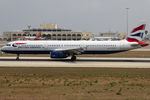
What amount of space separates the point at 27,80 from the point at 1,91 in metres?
5.00

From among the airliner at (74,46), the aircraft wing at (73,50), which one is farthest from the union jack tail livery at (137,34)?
the aircraft wing at (73,50)

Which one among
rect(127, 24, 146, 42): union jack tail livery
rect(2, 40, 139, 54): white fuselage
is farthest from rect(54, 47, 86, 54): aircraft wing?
rect(127, 24, 146, 42): union jack tail livery

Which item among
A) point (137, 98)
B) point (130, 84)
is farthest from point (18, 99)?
point (130, 84)

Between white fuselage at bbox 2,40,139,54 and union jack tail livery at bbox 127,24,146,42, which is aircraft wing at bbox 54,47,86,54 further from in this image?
union jack tail livery at bbox 127,24,146,42

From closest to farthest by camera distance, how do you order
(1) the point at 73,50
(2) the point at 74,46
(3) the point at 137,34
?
(1) the point at 73,50 < (2) the point at 74,46 < (3) the point at 137,34

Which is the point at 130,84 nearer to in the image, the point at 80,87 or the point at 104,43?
the point at 80,87

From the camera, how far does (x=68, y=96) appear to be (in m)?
16.9

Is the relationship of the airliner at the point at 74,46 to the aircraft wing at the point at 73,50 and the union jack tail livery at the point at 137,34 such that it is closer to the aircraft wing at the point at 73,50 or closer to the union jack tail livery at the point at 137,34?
the union jack tail livery at the point at 137,34

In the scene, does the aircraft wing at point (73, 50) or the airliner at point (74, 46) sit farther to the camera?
the airliner at point (74, 46)

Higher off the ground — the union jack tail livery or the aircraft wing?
the union jack tail livery

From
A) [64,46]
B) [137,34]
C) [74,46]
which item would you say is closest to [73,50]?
[74,46]

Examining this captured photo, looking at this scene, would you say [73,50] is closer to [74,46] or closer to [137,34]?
[74,46]

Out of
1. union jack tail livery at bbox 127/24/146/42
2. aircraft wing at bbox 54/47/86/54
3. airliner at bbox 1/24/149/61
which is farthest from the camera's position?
union jack tail livery at bbox 127/24/146/42

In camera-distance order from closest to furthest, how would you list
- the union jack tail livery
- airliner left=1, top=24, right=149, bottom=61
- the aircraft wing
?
the aircraft wing → airliner left=1, top=24, right=149, bottom=61 → the union jack tail livery
